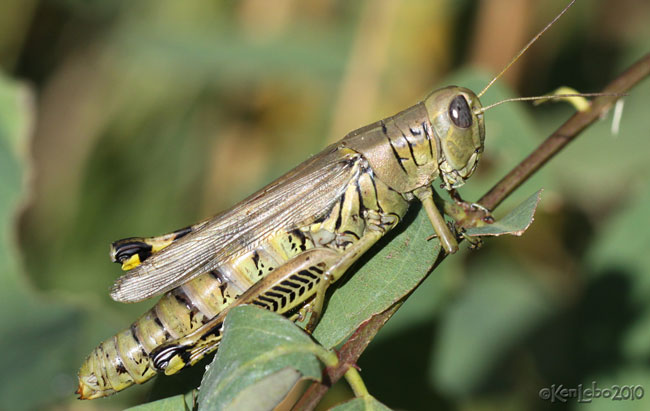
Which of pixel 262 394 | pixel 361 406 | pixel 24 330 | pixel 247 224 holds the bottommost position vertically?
pixel 361 406

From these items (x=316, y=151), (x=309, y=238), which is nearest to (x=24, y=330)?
(x=309, y=238)

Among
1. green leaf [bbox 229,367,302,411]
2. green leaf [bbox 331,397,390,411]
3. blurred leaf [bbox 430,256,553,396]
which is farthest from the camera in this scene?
blurred leaf [bbox 430,256,553,396]

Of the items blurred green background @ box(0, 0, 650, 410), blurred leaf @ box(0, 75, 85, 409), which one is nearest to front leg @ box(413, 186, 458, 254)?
blurred green background @ box(0, 0, 650, 410)

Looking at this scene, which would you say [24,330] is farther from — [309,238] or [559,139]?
[559,139]

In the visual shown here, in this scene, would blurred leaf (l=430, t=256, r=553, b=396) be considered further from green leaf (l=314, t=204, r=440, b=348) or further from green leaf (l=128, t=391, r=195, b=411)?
green leaf (l=128, t=391, r=195, b=411)

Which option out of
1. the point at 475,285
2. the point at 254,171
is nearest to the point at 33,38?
the point at 254,171

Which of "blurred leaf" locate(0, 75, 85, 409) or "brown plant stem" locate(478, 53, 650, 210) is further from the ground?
"blurred leaf" locate(0, 75, 85, 409)
